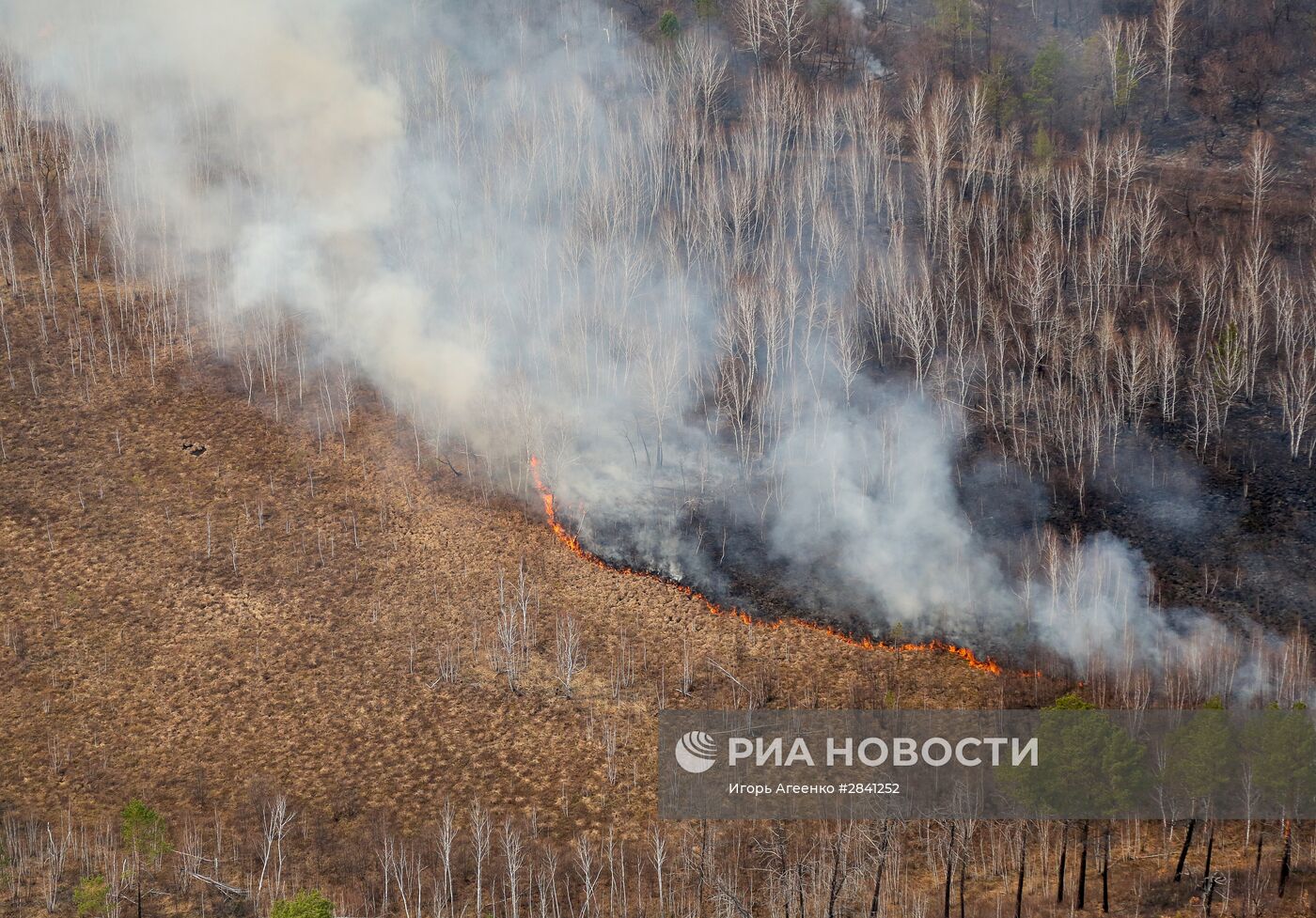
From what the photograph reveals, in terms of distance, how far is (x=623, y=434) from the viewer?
265 ft

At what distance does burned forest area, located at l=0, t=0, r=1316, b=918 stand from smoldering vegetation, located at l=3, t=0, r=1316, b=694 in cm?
37

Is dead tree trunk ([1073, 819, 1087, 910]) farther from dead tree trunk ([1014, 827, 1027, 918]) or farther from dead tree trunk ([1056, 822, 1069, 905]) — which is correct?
dead tree trunk ([1014, 827, 1027, 918])

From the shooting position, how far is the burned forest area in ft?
188

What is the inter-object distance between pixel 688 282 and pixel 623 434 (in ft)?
45.4

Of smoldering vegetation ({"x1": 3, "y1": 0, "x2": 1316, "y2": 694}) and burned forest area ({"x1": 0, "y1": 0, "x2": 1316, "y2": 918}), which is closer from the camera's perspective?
burned forest area ({"x1": 0, "y1": 0, "x2": 1316, "y2": 918})

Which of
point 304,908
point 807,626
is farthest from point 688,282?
point 304,908

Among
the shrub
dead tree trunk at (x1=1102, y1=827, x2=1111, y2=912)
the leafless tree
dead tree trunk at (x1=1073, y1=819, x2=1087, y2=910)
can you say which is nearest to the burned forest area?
the shrub

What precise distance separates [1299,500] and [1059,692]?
1873 centimetres

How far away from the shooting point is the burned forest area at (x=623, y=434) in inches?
2261

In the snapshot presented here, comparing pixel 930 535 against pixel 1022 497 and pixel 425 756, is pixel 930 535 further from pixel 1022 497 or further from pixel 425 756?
pixel 425 756

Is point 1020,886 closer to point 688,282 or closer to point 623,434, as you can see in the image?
point 623,434

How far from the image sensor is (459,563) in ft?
238

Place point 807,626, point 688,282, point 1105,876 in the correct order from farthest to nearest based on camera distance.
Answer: point 688,282
point 807,626
point 1105,876

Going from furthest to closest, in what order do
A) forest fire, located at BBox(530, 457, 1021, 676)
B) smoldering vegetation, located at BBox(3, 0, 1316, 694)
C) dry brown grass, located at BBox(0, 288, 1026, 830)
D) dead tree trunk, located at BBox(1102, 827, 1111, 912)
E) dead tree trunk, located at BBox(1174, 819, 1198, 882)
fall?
smoldering vegetation, located at BBox(3, 0, 1316, 694) < forest fire, located at BBox(530, 457, 1021, 676) < dry brown grass, located at BBox(0, 288, 1026, 830) < dead tree trunk, located at BBox(1174, 819, 1198, 882) < dead tree trunk, located at BBox(1102, 827, 1111, 912)
